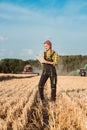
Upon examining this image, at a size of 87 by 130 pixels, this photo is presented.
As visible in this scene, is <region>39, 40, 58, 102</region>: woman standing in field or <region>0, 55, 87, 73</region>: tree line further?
<region>0, 55, 87, 73</region>: tree line

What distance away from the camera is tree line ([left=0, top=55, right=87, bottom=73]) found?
79488mm

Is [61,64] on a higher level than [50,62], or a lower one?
higher

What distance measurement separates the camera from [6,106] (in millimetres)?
9836

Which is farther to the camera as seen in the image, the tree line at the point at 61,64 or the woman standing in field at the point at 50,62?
the tree line at the point at 61,64

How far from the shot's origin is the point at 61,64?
3127 inches

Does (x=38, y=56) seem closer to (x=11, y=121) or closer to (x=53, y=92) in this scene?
(x=53, y=92)

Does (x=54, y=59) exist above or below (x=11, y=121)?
above

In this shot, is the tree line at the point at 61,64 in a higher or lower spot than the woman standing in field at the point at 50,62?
higher

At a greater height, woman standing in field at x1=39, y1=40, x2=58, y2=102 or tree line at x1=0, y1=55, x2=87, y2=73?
tree line at x1=0, y1=55, x2=87, y2=73

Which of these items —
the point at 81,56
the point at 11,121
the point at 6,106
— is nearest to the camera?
the point at 11,121

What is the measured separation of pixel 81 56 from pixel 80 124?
7829cm

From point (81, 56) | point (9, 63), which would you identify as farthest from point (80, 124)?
point (9, 63)

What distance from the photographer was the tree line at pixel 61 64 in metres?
79.5

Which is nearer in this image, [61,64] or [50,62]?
[50,62]
